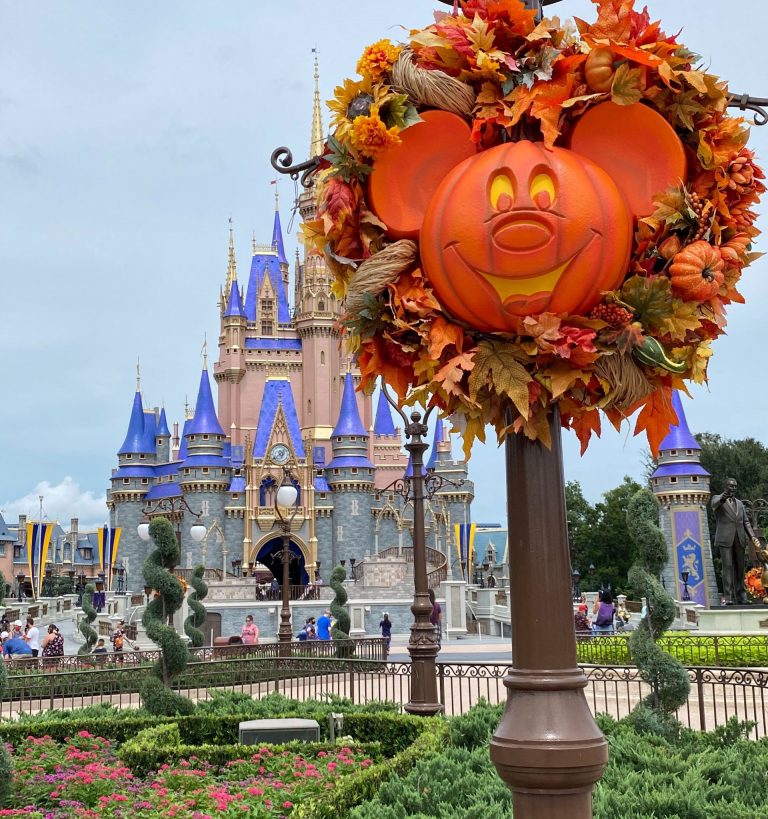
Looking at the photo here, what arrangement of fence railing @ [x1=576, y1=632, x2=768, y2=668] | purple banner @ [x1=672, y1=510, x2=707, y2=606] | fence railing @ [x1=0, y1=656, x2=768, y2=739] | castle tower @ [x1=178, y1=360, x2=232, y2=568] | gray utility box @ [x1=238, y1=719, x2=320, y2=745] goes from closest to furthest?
gray utility box @ [x1=238, y1=719, x2=320, y2=745] → fence railing @ [x1=0, y1=656, x2=768, y2=739] → fence railing @ [x1=576, y1=632, x2=768, y2=668] → purple banner @ [x1=672, y1=510, x2=707, y2=606] → castle tower @ [x1=178, y1=360, x2=232, y2=568]

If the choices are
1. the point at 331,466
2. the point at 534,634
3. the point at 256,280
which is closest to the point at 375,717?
the point at 534,634

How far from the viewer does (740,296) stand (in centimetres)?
282

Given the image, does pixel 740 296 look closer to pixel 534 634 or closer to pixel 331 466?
pixel 534 634

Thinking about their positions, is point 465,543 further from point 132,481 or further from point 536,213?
point 536,213

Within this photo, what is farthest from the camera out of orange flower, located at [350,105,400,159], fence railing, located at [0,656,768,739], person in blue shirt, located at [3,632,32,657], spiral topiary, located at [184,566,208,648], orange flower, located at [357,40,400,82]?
person in blue shirt, located at [3,632,32,657]

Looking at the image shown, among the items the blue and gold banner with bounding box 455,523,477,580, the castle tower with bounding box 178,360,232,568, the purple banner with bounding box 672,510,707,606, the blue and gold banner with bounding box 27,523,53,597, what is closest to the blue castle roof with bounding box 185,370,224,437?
the castle tower with bounding box 178,360,232,568

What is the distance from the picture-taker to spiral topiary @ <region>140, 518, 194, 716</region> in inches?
444

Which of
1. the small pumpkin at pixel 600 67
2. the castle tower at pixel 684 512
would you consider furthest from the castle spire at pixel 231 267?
the small pumpkin at pixel 600 67

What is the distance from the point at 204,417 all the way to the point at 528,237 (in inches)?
2048

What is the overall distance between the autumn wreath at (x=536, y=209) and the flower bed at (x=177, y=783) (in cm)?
491

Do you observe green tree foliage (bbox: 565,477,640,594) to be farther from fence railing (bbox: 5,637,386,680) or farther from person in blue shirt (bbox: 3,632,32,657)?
person in blue shirt (bbox: 3,632,32,657)

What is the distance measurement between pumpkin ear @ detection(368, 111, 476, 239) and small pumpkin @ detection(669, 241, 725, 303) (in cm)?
72

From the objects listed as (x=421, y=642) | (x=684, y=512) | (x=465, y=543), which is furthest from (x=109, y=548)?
(x=421, y=642)

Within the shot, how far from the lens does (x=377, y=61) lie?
9.36ft
